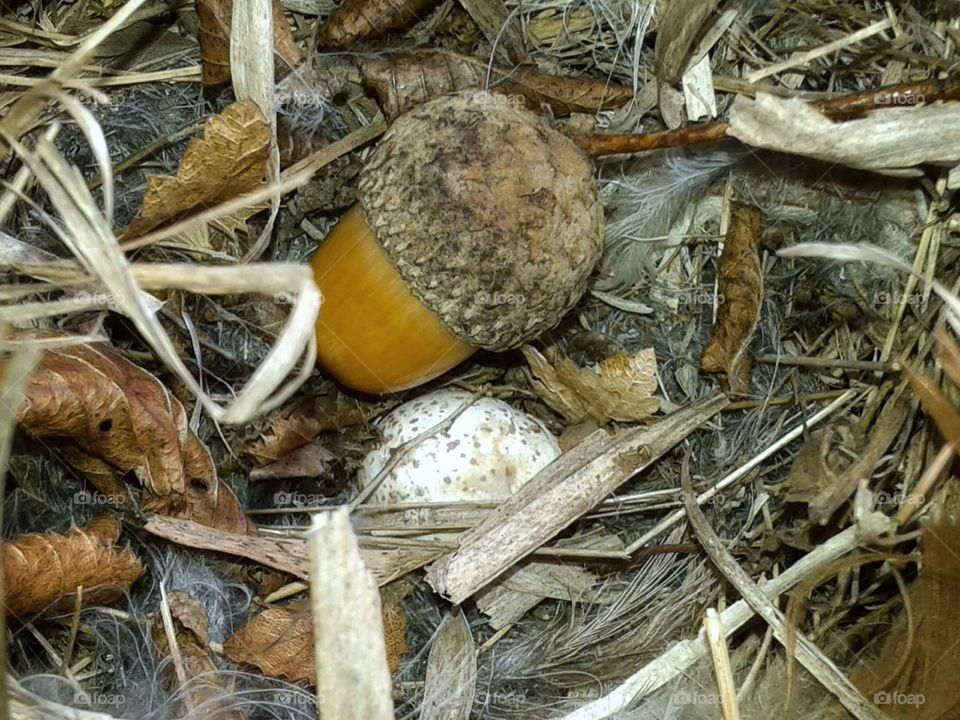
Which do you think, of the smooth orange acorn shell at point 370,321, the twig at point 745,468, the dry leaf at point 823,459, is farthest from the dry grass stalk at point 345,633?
the dry leaf at point 823,459

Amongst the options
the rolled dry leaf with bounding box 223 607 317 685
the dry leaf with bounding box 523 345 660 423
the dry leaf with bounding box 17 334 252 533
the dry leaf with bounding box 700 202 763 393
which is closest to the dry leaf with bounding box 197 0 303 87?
the dry leaf with bounding box 17 334 252 533

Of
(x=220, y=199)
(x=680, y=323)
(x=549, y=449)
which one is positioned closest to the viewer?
(x=220, y=199)

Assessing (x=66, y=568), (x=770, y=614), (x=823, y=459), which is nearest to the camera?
(x=66, y=568)

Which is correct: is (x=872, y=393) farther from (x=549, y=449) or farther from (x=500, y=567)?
(x=500, y=567)

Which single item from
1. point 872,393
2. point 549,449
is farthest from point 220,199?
point 872,393

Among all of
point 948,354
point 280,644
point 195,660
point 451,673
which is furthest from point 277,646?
point 948,354

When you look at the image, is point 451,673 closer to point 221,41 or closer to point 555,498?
point 555,498

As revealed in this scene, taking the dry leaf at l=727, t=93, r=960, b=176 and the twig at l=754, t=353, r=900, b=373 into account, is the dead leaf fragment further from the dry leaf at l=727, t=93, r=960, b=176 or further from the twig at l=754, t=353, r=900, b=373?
the dry leaf at l=727, t=93, r=960, b=176
